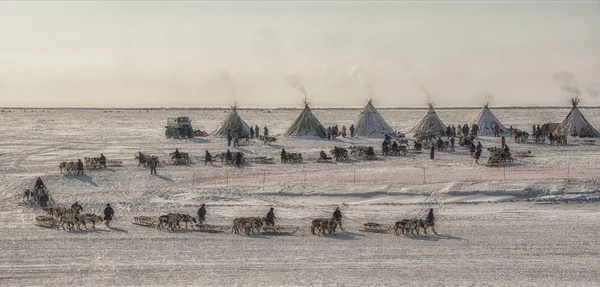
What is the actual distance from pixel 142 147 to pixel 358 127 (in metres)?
16.4

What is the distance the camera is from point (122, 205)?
2906 centimetres

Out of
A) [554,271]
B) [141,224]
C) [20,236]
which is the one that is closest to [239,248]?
[141,224]

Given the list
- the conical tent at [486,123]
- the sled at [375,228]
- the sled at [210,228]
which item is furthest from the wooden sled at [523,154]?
the sled at [210,228]

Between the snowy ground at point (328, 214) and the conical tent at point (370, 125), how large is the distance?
14.9m

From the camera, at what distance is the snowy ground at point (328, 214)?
18.9 metres

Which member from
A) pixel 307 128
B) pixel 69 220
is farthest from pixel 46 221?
pixel 307 128

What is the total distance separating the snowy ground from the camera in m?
18.9

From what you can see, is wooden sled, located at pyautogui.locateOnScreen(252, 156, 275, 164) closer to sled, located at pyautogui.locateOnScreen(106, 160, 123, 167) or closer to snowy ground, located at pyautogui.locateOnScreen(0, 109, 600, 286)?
snowy ground, located at pyautogui.locateOnScreen(0, 109, 600, 286)

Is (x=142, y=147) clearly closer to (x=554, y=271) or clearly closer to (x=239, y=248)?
(x=239, y=248)

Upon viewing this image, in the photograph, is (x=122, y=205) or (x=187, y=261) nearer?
(x=187, y=261)

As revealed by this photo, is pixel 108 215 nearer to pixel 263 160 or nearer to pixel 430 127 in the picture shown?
pixel 263 160

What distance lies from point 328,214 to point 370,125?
31.6 m

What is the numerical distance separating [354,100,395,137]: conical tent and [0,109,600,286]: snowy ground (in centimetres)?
1490

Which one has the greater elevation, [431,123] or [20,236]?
[431,123]
